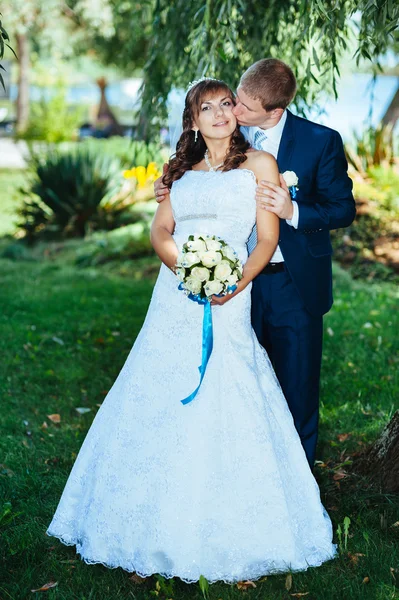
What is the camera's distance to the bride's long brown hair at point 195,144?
11.6ft

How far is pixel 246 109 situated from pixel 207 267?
32.4 inches

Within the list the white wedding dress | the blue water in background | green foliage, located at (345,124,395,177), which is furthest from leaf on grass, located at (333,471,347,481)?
green foliage, located at (345,124,395,177)

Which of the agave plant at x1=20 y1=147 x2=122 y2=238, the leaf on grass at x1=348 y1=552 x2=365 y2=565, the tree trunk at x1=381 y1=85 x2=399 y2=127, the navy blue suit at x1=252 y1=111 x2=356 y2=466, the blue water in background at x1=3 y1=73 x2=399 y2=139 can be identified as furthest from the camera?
the tree trunk at x1=381 y1=85 x2=399 y2=127

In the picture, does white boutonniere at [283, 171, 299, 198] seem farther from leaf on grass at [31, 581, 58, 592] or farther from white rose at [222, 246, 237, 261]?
leaf on grass at [31, 581, 58, 592]

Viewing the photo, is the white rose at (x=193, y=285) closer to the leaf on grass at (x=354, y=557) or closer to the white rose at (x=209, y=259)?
the white rose at (x=209, y=259)

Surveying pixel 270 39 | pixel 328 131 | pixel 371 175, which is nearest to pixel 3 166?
pixel 371 175

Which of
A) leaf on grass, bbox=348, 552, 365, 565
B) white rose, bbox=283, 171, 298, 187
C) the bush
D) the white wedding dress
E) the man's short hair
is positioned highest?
the man's short hair

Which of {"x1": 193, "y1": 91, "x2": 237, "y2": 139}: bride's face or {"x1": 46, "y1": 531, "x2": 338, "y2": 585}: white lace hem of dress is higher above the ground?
{"x1": 193, "y1": 91, "x2": 237, "y2": 139}: bride's face

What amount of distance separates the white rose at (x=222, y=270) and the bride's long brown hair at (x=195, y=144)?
1.82ft

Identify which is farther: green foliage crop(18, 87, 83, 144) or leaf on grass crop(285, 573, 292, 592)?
green foliage crop(18, 87, 83, 144)

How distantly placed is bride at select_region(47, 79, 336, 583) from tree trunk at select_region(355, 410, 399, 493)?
1.98 feet

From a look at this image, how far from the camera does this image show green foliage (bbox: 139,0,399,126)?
13.4ft

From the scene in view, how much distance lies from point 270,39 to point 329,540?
10.5ft

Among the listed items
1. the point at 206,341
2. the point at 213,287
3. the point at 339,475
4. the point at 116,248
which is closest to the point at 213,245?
the point at 213,287
